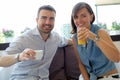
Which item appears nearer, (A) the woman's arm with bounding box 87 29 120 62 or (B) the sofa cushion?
(A) the woman's arm with bounding box 87 29 120 62

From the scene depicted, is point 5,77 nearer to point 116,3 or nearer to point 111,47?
point 111,47

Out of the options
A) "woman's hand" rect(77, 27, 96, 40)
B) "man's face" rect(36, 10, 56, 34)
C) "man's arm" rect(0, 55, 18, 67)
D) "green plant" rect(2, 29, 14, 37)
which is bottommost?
"man's arm" rect(0, 55, 18, 67)

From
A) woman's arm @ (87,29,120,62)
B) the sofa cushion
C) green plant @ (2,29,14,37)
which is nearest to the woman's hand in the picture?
woman's arm @ (87,29,120,62)

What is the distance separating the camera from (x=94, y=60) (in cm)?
163

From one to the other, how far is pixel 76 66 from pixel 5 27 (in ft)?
3.38

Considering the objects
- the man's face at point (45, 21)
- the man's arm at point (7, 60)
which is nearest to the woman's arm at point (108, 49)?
the man's face at point (45, 21)

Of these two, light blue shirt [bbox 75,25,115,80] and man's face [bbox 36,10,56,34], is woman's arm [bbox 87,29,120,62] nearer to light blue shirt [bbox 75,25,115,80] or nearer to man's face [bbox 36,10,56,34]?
light blue shirt [bbox 75,25,115,80]

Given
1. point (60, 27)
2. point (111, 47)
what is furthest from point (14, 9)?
point (111, 47)

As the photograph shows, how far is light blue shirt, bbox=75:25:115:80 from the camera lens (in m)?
1.60

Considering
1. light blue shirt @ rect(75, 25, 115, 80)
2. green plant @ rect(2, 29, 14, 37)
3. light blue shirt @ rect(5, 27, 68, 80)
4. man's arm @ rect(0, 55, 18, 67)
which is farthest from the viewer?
green plant @ rect(2, 29, 14, 37)

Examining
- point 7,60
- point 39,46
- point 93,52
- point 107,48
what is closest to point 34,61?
point 39,46

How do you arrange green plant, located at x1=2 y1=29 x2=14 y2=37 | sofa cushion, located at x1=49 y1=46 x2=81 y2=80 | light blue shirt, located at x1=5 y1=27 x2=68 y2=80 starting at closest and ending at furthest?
light blue shirt, located at x1=5 y1=27 x2=68 y2=80
sofa cushion, located at x1=49 y1=46 x2=81 y2=80
green plant, located at x1=2 y1=29 x2=14 y2=37

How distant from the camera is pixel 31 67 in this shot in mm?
1781

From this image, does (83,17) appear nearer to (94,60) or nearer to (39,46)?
(94,60)
